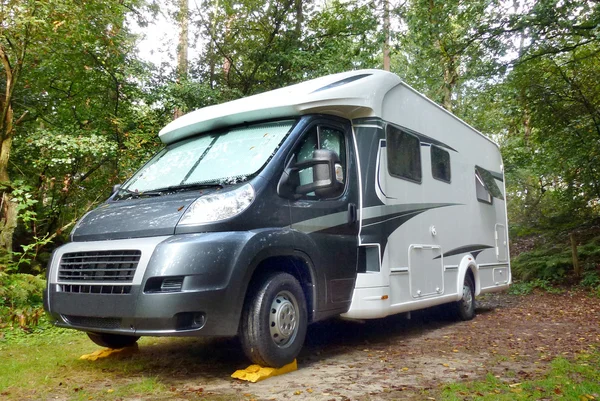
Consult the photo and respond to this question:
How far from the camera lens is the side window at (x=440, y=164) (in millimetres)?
6988

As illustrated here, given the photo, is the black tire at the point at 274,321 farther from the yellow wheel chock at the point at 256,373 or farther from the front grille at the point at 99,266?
the front grille at the point at 99,266

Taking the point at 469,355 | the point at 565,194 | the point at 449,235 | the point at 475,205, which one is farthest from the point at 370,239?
the point at 565,194

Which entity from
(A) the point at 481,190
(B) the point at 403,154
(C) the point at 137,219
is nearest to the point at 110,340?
(C) the point at 137,219

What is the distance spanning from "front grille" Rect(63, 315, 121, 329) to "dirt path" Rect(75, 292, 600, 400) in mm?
658

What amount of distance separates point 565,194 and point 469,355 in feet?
37.8

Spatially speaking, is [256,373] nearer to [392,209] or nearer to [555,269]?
[392,209]

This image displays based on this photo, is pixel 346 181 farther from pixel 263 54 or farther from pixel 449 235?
pixel 263 54

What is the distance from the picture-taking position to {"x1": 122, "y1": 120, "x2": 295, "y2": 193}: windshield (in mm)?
4550

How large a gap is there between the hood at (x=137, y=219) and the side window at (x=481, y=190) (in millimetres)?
5741

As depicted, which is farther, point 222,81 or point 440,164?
point 222,81

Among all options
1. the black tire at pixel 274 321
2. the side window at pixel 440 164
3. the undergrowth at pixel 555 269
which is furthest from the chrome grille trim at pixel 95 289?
the undergrowth at pixel 555 269

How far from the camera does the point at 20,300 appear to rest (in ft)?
23.9

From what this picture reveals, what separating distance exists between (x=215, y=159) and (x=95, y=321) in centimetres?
176

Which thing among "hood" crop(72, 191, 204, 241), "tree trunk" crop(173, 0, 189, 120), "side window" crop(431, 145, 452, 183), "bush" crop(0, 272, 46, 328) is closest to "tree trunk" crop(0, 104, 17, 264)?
"bush" crop(0, 272, 46, 328)
